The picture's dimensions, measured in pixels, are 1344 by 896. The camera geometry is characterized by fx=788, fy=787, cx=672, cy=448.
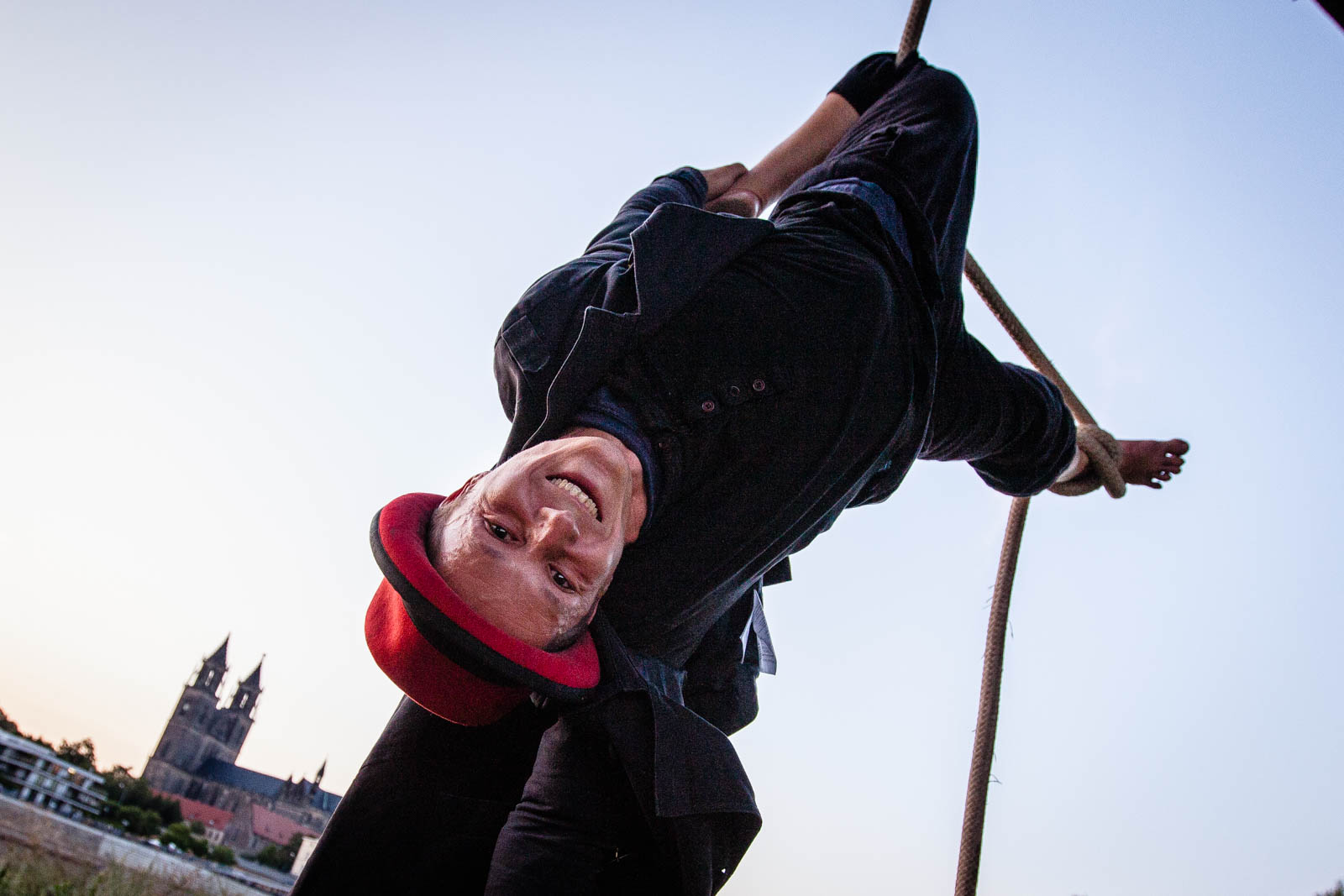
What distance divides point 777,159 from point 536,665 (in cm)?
161

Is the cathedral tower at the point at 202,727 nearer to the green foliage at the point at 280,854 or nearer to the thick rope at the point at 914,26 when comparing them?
the green foliage at the point at 280,854

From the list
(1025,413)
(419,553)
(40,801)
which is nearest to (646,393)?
(419,553)

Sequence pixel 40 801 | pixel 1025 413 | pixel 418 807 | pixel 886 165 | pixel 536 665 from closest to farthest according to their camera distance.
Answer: pixel 536 665 → pixel 418 807 → pixel 886 165 → pixel 1025 413 → pixel 40 801

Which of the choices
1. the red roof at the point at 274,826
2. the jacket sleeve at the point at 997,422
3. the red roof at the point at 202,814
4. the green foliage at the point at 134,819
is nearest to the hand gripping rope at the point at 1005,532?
the jacket sleeve at the point at 997,422

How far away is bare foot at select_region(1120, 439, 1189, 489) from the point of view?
2.73 m

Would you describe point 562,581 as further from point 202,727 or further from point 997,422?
point 202,727

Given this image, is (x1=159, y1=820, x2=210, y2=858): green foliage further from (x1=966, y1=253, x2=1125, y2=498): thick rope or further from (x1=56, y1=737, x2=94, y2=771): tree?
(x1=966, y1=253, x2=1125, y2=498): thick rope

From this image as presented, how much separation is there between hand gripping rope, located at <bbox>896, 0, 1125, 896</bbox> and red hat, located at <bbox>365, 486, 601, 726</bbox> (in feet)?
5.75

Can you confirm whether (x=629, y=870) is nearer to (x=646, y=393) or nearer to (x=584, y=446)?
(x=584, y=446)

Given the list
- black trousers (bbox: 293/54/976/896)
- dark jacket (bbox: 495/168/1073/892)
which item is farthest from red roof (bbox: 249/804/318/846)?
dark jacket (bbox: 495/168/1073/892)

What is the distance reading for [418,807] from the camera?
131cm

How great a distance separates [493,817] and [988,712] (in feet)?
5.99

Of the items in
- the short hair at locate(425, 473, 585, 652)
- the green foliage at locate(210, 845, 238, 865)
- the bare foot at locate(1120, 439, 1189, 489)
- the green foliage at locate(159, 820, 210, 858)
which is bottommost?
the green foliage at locate(210, 845, 238, 865)

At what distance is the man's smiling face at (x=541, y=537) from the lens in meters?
Answer: 1.12
